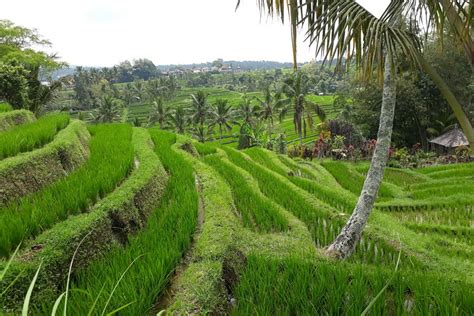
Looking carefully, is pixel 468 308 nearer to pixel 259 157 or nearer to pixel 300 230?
pixel 300 230

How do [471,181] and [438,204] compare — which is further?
[471,181]

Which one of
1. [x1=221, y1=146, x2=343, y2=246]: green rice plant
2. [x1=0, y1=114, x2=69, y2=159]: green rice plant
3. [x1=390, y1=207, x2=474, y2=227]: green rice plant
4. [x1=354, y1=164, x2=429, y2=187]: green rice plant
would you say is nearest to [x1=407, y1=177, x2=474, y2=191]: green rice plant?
[x1=354, y1=164, x2=429, y2=187]: green rice plant

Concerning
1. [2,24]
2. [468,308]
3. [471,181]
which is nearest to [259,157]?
[471,181]

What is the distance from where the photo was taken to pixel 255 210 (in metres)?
5.42

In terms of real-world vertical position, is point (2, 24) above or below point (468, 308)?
above

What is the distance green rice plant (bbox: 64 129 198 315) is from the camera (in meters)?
2.12

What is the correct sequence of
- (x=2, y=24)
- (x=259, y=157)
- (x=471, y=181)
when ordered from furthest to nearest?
(x=2, y=24), (x=259, y=157), (x=471, y=181)

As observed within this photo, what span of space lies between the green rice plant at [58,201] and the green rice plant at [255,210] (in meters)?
2.11

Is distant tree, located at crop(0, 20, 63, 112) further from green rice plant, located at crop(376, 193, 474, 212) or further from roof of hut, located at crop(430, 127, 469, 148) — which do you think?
roof of hut, located at crop(430, 127, 469, 148)

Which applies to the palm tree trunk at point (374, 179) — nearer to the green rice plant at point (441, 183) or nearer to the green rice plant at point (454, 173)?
the green rice plant at point (441, 183)

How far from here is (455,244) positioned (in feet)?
19.2

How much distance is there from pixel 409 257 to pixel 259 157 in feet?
29.6

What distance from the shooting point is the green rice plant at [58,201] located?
274 cm

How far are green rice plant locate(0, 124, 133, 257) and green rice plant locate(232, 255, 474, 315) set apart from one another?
1.99 meters
